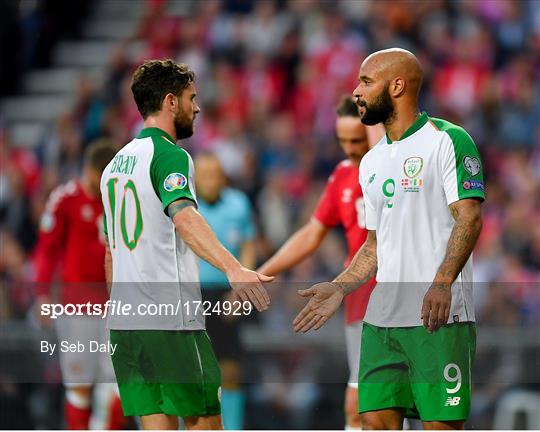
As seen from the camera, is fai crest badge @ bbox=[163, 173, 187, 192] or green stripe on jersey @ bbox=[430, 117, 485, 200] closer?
green stripe on jersey @ bbox=[430, 117, 485, 200]

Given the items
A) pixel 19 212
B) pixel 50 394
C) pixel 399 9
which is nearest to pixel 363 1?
pixel 399 9

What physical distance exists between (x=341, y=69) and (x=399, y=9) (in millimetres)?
943

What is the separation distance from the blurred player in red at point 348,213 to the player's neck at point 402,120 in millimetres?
1600

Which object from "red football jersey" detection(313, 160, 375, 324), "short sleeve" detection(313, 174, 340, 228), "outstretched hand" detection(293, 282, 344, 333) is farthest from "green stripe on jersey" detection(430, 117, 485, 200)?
"short sleeve" detection(313, 174, 340, 228)

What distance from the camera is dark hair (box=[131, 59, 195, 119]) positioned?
612 cm

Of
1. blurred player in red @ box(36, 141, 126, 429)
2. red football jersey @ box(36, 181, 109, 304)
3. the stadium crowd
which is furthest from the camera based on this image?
the stadium crowd

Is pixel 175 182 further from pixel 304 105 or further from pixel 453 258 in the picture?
pixel 304 105

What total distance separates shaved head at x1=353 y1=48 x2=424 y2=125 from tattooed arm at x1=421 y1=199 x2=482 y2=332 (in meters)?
0.51

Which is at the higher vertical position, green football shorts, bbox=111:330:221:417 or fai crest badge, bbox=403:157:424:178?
fai crest badge, bbox=403:157:424:178

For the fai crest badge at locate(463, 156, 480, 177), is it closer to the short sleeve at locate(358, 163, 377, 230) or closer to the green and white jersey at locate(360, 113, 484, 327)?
the green and white jersey at locate(360, 113, 484, 327)

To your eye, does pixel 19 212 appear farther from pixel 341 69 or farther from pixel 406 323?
pixel 406 323

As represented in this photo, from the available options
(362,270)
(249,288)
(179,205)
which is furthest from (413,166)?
(179,205)

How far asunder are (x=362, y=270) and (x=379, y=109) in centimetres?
68

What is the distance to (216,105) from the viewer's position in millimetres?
14258
